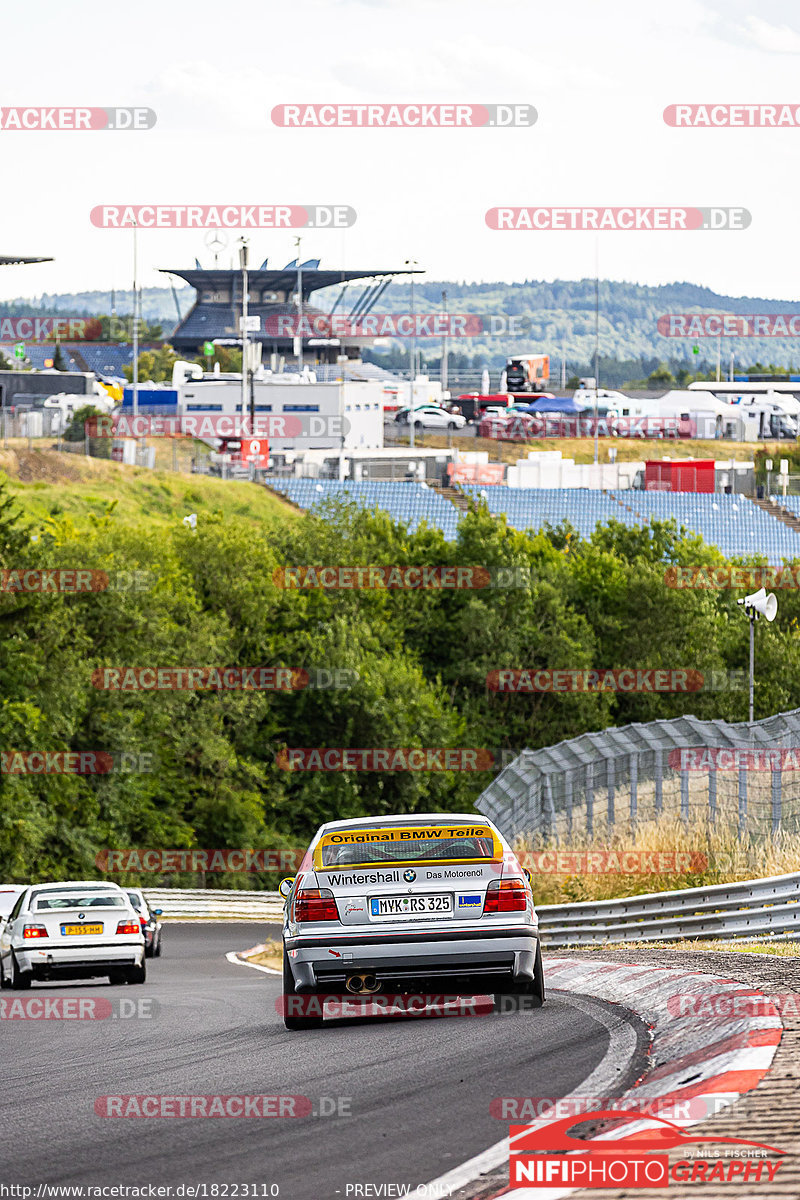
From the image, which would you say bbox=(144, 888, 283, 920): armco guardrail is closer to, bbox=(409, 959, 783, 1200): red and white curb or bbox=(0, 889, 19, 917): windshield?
bbox=(0, 889, 19, 917): windshield

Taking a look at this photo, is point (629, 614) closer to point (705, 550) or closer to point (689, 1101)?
point (705, 550)

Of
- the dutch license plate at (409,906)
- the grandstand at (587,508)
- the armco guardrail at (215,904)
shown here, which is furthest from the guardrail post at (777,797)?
the grandstand at (587,508)

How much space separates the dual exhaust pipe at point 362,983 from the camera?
10.8 metres

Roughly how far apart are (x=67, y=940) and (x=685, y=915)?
20.7 ft

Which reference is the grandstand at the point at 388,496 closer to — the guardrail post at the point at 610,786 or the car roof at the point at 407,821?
the guardrail post at the point at 610,786

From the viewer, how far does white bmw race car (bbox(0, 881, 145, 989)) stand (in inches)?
693

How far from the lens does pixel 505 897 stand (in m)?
10.9

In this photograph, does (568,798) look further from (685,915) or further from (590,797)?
(685,915)

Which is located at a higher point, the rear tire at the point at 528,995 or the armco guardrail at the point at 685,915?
the rear tire at the point at 528,995

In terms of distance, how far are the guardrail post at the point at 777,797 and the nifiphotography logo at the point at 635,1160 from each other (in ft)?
42.5

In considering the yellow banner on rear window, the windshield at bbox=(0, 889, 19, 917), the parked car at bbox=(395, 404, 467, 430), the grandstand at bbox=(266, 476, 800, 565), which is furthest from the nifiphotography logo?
the parked car at bbox=(395, 404, 467, 430)

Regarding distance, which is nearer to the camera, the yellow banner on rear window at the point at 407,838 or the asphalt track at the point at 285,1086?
the asphalt track at the point at 285,1086

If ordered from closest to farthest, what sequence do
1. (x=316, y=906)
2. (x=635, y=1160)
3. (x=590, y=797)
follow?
1. (x=635, y=1160)
2. (x=316, y=906)
3. (x=590, y=797)

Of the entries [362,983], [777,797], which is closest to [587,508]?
[777,797]
